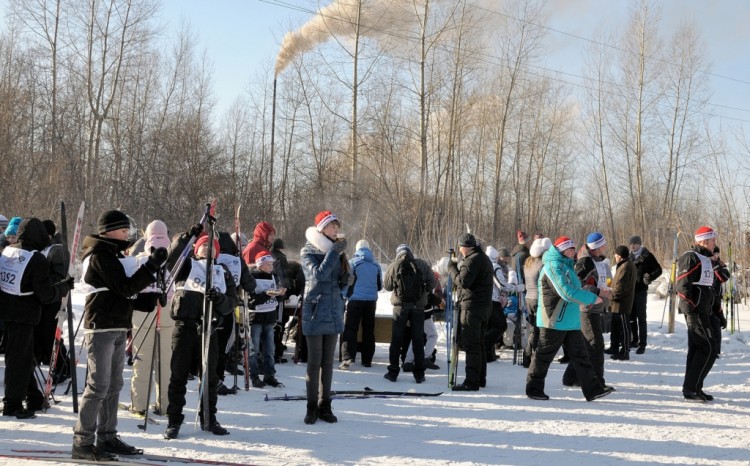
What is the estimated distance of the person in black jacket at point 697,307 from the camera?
8.53 metres

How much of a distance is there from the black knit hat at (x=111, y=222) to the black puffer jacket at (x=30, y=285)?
1752 mm

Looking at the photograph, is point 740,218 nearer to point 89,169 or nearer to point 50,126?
point 89,169

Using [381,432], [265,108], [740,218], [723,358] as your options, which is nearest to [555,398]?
[381,432]

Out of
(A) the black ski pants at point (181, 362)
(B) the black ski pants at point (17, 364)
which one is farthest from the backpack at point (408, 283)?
(B) the black ski pants at point (17, 364)

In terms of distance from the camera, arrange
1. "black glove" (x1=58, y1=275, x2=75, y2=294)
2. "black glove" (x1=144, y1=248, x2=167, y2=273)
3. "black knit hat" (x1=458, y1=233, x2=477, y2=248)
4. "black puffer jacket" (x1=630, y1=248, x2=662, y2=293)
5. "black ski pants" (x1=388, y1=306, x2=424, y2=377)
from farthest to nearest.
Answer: "black puffer jacket" (x1=630, y1=248, x2=662, y2=293) → "black ski pants" (x1=388, y1=306, x2=424, y2=377) → "black knit hat" (x1=458, y1=233, x2=477, y2=248) → "black glove" (x1=58, y1=275, x2=75, y2=294) → "black glove" (x1=144, y1=248, x2=167, y2=273)

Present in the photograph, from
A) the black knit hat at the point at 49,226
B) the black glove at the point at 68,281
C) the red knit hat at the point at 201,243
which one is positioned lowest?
the black glove at the point at 68,281

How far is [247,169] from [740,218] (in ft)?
71.5

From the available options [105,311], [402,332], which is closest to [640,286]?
[402,332]

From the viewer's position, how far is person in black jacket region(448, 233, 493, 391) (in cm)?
942

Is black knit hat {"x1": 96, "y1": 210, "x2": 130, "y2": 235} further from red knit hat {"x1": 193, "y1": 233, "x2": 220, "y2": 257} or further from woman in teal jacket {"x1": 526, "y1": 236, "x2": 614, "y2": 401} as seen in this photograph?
woman in teal jacket {"x1": 526, "y1": 236, "x2": 614, "y2": 401}

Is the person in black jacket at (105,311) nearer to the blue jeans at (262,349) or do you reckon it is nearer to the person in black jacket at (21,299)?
the person in black jacket at (21,299)

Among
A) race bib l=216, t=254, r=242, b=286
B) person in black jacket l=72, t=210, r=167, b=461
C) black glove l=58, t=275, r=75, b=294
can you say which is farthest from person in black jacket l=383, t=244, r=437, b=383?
person in black jacket l=72, t=210, r=167, b=461

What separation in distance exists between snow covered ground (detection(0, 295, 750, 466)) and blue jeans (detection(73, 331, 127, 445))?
0.52 metres

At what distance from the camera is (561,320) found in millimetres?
8609
